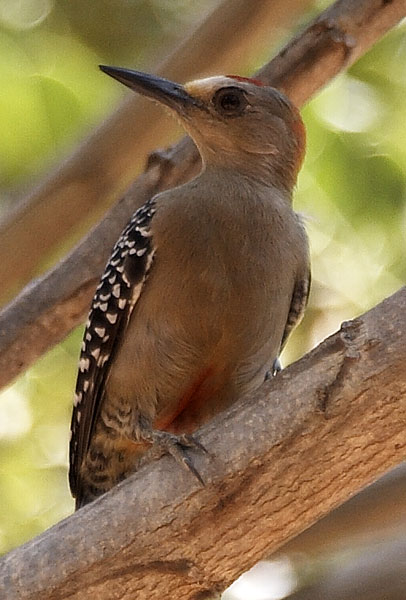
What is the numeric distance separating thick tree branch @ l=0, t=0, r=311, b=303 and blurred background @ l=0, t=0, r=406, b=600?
869 mm

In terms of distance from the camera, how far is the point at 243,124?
5.77 meters

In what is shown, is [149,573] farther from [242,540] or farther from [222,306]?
[222,306]

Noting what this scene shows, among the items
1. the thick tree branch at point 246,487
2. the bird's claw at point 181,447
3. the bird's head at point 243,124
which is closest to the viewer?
the thick tree branch at point 246,487

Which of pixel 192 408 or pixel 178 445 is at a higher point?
pixel 192 408

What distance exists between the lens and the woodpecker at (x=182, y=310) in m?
5.00

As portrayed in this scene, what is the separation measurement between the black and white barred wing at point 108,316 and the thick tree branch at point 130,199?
0.40 feet

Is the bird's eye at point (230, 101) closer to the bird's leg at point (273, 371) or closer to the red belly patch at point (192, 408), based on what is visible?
the bird's leg at point (273, 371)

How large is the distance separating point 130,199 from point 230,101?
75cm

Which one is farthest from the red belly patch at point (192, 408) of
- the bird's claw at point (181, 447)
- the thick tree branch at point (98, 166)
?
the thick tree branch at point (98, 166)

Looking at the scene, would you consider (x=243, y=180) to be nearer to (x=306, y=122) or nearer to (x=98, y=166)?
(x=98, y=166)

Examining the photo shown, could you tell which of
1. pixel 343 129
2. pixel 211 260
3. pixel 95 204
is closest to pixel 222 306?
pixel 211 260

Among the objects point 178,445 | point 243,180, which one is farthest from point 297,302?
point 178,445

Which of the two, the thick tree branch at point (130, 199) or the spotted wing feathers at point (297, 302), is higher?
the thick tree branch at point (130, 199)

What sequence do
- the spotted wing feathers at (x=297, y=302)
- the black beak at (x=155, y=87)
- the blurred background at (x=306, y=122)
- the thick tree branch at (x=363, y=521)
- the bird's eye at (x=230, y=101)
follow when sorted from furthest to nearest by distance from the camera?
the blurred background at (x=306, y=122) → the bird's eye at (x=230, y=101) → the spotted wing feathers at (x=297, y=302) → the black beak at (x=155, y=87) → the thick tree branch at (x=363, y=521)
